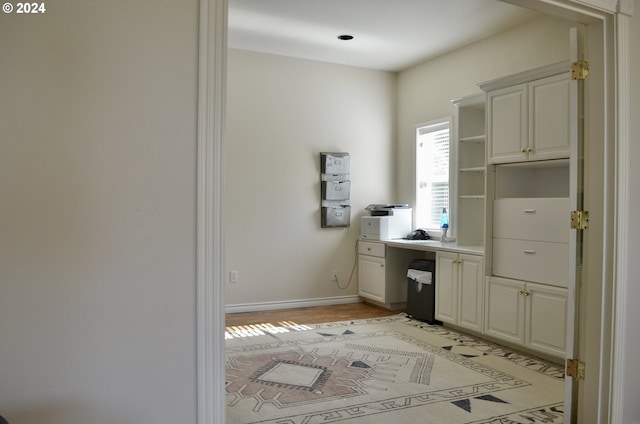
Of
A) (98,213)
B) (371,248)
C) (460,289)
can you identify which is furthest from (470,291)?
(98,213)

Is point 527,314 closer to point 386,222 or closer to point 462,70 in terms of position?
point 386,222

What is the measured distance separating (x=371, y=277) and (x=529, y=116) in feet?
8.74

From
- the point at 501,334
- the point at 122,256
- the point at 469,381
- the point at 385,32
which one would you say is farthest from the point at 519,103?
the point at 122,256

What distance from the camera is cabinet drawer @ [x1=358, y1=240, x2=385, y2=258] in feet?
18.3

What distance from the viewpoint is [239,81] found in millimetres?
5363

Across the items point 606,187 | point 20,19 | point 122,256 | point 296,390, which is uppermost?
point 20,19

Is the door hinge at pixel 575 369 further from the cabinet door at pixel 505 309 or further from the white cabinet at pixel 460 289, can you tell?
the white cabinet at pixel 460 289

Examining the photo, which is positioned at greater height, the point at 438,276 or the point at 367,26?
the point at 367,26

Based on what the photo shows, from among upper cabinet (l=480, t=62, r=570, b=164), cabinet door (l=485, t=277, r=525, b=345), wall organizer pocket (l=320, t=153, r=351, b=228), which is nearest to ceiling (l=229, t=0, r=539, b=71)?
upper cabinet (l=480, t=62, r=570, b=164)

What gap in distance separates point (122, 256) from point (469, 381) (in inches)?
107

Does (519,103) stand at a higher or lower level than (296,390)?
higher

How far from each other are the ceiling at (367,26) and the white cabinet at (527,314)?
2380 mm

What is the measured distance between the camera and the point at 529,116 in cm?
387

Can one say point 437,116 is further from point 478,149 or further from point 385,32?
point 385,32
